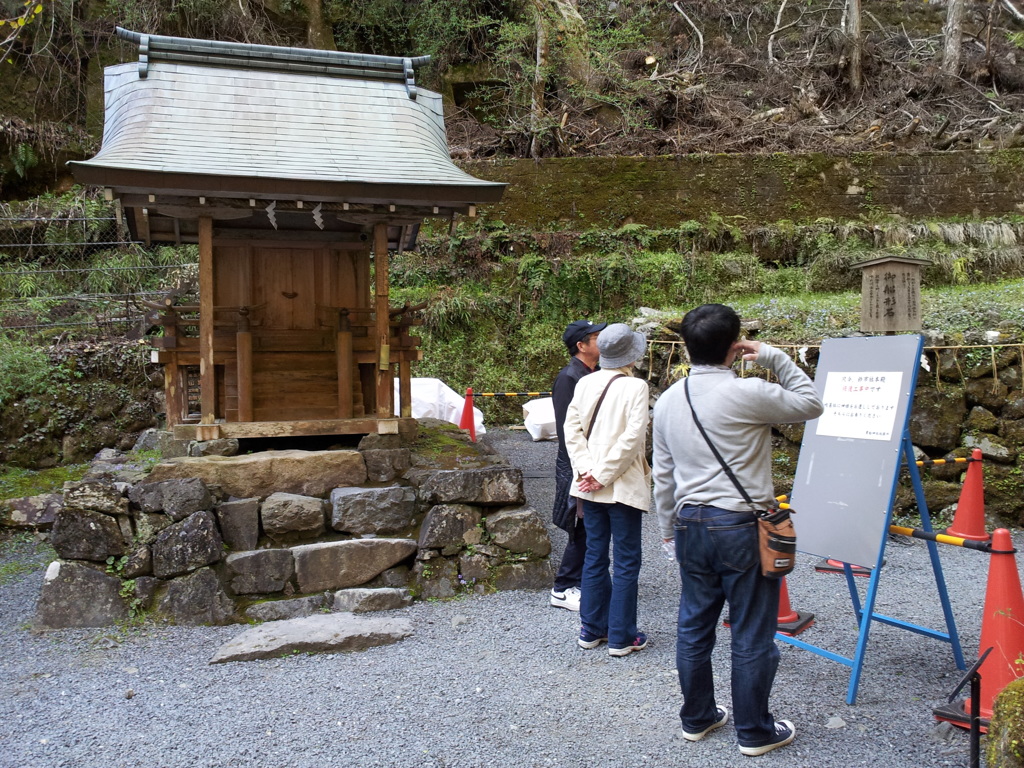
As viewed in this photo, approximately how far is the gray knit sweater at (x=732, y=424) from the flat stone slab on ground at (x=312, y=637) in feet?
7.89

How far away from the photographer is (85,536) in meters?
4.76

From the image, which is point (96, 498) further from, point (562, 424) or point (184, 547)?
point (562, 424)

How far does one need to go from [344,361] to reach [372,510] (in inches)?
63.6

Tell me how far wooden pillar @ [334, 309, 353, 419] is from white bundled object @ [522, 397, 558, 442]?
462 centimetres

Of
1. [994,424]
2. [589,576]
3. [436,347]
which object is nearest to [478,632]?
[589,576]

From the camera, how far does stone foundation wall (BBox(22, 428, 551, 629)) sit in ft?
15.6

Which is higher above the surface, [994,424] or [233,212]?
[233,212]

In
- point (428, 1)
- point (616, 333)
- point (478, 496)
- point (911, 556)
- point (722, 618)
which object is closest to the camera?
point (616, 333)

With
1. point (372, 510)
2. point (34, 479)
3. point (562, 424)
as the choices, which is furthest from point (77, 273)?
point (562, 424)

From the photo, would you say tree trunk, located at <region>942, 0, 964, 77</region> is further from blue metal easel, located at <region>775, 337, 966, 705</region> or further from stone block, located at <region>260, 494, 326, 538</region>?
stone block, located at <region>260, 494, 326, 538</region>

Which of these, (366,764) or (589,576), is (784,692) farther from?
(366,764)

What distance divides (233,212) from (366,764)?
429 centimetres

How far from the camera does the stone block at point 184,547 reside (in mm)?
4808

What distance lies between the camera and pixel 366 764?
10.0ft
